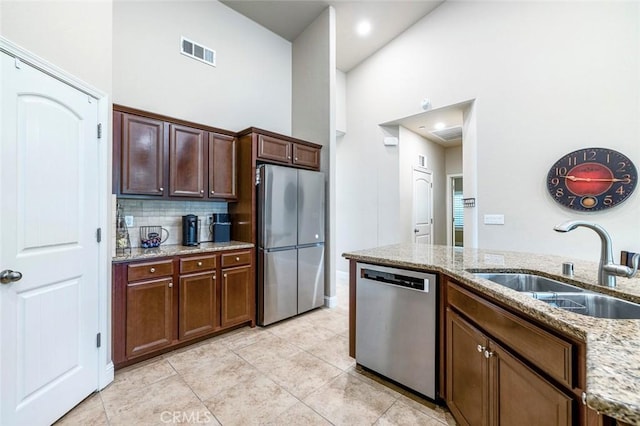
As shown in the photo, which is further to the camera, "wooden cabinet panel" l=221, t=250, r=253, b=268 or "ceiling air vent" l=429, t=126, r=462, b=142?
"ceiling air vent" l=429, t=126, r=462, b=142

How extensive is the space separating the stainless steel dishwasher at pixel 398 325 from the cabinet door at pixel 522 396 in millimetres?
515

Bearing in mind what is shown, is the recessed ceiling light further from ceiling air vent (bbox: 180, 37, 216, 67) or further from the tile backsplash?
the tile backsplash

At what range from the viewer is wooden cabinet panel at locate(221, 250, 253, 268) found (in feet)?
9.44

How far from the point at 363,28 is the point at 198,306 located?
15.0 feet

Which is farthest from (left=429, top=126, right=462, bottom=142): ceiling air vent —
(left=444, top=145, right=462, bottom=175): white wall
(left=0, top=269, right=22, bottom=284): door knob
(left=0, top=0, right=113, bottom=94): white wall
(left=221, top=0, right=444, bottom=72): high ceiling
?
(left=0, top=269, right=22, bottom=284): door knob

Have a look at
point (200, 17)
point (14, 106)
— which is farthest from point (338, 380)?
point (200, 17)

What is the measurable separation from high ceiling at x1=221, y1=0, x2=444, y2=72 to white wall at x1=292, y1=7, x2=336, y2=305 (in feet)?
0.56

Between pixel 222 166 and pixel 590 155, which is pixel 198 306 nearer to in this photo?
pixel 222 166

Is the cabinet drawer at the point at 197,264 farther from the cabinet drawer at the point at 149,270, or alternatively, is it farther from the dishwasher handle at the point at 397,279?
the dishwasher handle at the point at 397,279

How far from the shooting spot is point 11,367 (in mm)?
1510

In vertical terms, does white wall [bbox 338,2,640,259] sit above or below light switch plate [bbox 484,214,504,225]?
above

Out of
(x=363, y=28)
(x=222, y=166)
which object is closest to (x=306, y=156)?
(x=222, y=166)

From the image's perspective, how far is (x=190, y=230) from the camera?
9.94ft

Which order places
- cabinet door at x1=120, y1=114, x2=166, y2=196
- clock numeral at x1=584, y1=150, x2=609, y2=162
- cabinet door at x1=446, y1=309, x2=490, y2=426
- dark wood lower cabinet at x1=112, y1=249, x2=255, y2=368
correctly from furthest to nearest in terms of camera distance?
clock numeral at x1=584, y1=150, x2=609, y2=162
cabinet door at x1=120, y1=114, x2=166, y2=196
dark wood lower cabinet at x1=112, y1=249, x2=255, y2=368
cabinet door at x1=446, y1=309, x2=490, y2=426
